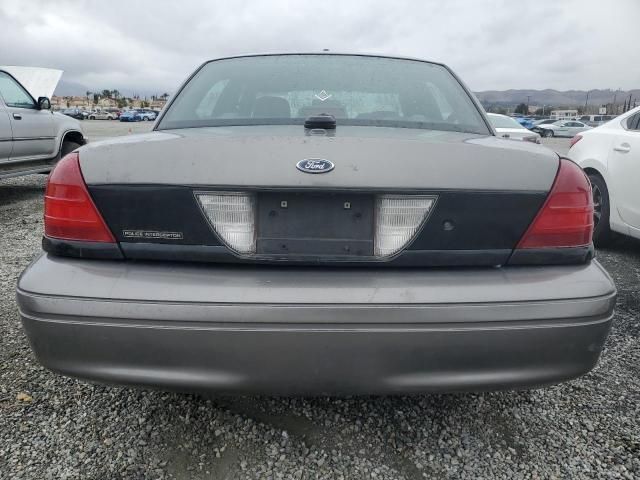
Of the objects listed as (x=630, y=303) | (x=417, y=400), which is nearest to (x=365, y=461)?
(x=417, y=400)

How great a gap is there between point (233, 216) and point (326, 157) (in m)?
0.33

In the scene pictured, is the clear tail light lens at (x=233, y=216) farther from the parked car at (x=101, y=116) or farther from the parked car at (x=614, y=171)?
the parked car at (x=101, y=116)

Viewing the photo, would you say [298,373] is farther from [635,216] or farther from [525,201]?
[635,216]

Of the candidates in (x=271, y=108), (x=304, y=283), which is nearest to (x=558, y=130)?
(x=271, y=108)

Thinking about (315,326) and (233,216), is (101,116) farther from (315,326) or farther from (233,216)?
(315,326)

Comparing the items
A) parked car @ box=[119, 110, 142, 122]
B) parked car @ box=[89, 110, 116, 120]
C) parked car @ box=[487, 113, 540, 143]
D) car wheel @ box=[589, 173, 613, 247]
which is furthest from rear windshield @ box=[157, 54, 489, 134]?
parked car @ box=[89, 110, 116, 120]

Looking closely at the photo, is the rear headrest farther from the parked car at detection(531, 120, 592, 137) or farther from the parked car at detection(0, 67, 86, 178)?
the parked car at detection(531, 120, 592, 137)

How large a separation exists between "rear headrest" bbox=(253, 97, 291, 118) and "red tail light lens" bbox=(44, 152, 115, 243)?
779 mm

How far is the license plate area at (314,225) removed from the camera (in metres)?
1.48

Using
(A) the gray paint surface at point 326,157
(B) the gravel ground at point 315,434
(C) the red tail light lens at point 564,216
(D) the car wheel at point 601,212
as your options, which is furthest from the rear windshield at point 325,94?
Answer: (D) the car wheel at point 601,212

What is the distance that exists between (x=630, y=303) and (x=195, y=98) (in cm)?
293

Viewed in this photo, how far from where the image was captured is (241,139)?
1597 millimetres

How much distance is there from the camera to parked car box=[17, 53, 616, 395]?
4.65ft

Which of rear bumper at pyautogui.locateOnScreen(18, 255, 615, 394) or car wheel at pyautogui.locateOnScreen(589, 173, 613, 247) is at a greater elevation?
rear bumper at pyautogui.locateOnScreen(18, 255, 615, 394)
